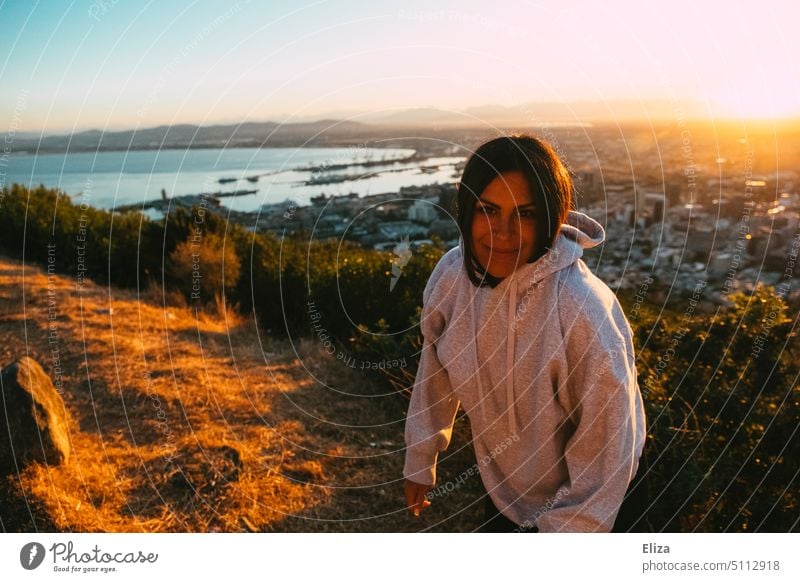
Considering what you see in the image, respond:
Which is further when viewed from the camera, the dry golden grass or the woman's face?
the dry golden grass

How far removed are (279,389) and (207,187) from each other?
58.2 inches

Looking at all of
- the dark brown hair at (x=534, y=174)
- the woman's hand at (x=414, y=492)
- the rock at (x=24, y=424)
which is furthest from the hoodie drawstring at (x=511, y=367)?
the rock at (x=24, y=424)

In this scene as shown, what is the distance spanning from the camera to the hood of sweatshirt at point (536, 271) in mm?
1697

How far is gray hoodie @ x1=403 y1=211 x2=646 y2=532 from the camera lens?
1599 millimetres

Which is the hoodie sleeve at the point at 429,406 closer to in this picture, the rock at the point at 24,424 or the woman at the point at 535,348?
the woman at the point at 535,348

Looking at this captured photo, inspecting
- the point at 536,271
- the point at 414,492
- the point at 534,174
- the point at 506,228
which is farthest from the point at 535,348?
the point at 414,492

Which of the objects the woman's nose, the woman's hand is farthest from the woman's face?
the woman's hand

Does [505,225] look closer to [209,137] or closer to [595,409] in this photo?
[595,409]

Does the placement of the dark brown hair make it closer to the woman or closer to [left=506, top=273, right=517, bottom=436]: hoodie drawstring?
the woman

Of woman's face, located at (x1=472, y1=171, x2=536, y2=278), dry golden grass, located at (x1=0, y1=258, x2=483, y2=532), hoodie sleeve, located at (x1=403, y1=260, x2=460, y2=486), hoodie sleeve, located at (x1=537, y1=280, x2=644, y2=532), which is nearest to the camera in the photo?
hoodie sleeve, located at (x1=537, y1=280, x2=644, y2=532)

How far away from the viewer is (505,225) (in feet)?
5.65

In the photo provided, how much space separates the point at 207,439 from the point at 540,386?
244cm

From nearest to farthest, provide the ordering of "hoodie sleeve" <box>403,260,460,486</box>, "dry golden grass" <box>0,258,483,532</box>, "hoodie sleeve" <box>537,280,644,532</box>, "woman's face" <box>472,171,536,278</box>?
"hoodie sleeve" <box>537,280,644,532</box>, "woman's face" <box>472,171,536,278</box>, "hoodie sleeve" <box>403,260,460,486</box>, "dry golden grass" <box>0,258,483,532</box>

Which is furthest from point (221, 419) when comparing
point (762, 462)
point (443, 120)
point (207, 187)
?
point (762, 462)
